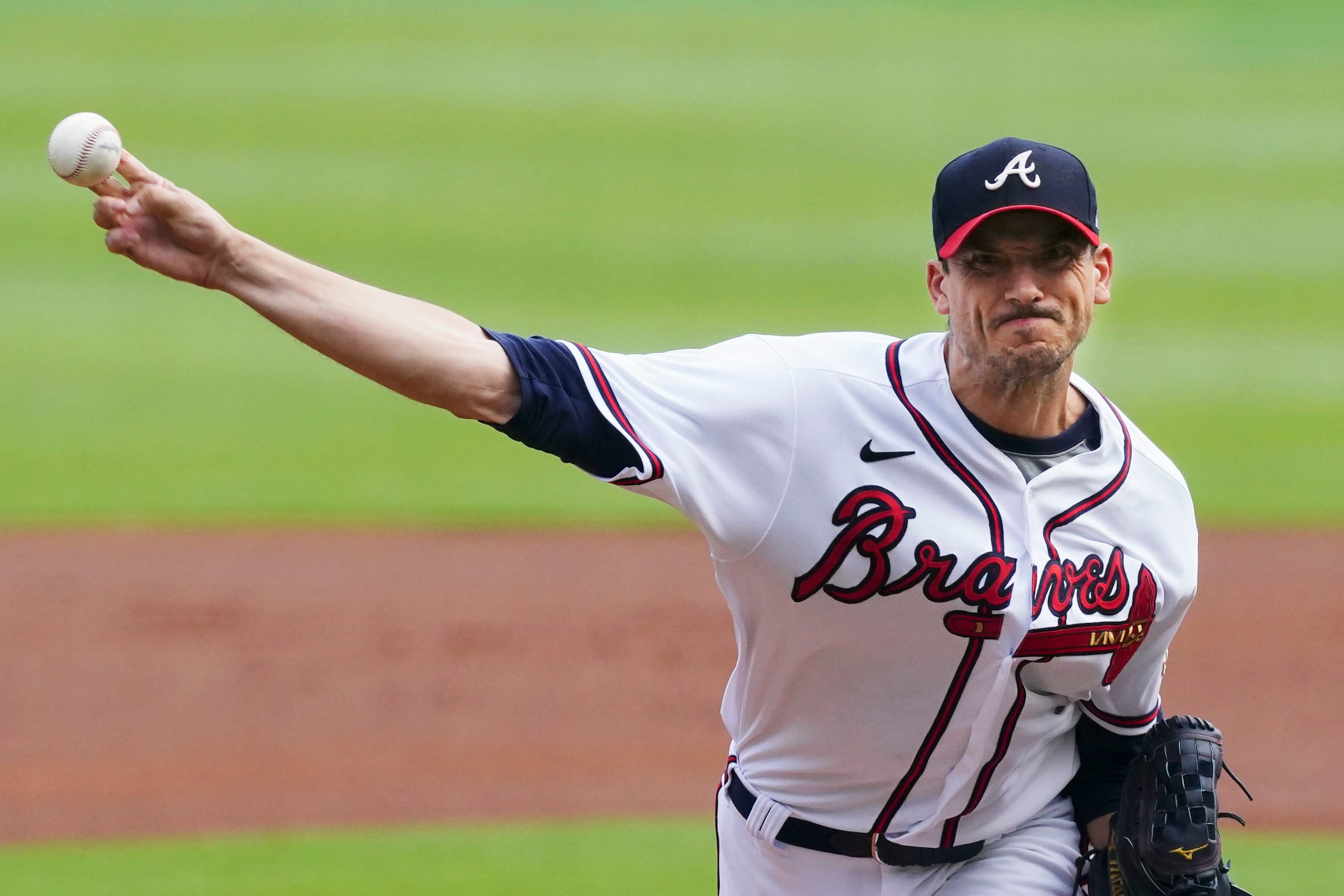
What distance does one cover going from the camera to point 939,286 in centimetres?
268

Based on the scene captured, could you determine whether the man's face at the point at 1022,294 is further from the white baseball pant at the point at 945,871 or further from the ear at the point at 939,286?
the white baseball pant at the point at 945,871

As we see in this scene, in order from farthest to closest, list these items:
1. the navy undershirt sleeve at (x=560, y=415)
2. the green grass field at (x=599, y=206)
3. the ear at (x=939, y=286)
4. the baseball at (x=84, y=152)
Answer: the green grass field at (x=599, y=206) < the ear at (x=939, y=286) < the navy undershirt sleeve at (x=560, y=415) < the baseball at (x=84, y=152)

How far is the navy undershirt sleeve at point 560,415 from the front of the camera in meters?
2.19

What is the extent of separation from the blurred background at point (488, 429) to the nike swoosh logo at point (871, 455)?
2.42m

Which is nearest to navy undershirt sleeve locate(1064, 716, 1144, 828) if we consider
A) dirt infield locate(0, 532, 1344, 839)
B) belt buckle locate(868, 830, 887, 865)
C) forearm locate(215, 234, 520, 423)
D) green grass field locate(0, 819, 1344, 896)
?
belt buckle locate(868, 830, 887, 865)

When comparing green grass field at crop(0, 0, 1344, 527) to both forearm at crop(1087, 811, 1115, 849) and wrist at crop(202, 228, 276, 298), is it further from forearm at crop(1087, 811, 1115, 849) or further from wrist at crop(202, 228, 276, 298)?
wrist at crop(202, 228, 276, 298)

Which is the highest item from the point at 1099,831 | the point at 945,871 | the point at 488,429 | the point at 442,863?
the point at 488,429

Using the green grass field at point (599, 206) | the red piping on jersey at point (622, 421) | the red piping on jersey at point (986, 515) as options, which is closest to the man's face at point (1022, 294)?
the red piping on jersey at point (986, 515)

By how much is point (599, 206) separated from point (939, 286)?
828 cm

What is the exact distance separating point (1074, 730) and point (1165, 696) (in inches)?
143

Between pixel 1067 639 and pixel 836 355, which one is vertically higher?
pixel 836 355

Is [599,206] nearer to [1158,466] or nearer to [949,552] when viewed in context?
[1158,466]

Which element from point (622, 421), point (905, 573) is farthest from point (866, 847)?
point (622, 421)

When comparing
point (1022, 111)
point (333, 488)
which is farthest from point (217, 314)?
point (1022, 111)
